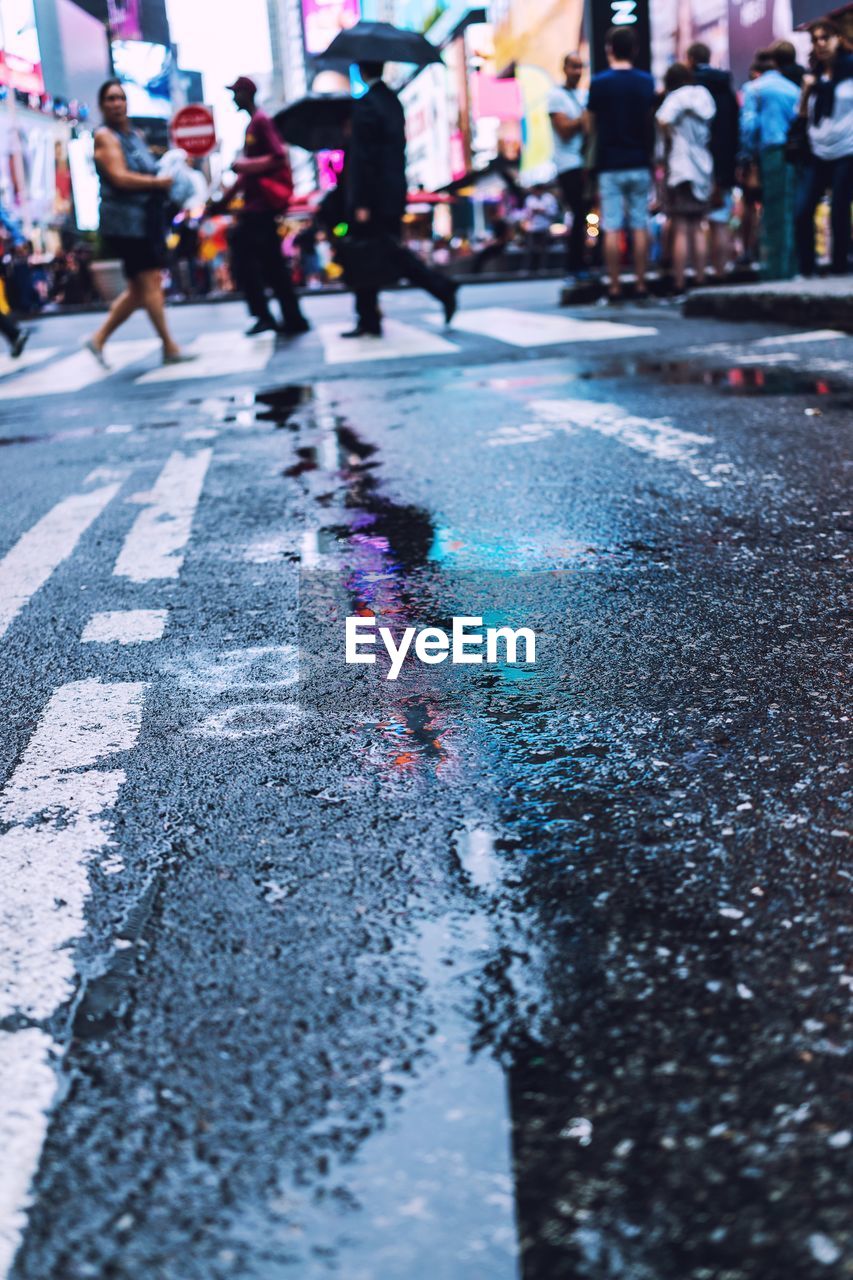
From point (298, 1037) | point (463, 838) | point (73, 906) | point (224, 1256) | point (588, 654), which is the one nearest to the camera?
point (224, 1256)

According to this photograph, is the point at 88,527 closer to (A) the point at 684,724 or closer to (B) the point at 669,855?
(A) the point at 684,724

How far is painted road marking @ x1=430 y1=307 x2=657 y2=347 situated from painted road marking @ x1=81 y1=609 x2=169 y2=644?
691 cm

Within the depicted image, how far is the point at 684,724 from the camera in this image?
2457 mm

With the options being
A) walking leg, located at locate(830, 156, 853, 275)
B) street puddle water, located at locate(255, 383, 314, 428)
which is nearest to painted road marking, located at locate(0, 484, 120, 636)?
street puddle water, located at locate(255, 383, 314, 428)

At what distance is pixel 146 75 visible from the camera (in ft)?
281

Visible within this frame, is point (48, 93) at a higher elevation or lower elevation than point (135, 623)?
higher

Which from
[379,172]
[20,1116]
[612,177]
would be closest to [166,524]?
[20,1116]

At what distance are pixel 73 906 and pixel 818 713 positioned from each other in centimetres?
125

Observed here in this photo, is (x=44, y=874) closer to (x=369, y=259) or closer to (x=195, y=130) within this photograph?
(x=369, y=259)

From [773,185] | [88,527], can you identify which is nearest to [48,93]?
[773,185]

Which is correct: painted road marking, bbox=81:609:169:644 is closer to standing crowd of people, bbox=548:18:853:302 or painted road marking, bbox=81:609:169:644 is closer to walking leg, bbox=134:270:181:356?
walking leg, bbox=134:270:181:356

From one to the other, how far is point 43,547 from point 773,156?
1005 cm

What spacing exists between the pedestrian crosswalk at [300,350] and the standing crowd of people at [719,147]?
4.15 feet

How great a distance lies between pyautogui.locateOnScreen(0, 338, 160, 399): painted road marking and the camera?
10133 millimetres
